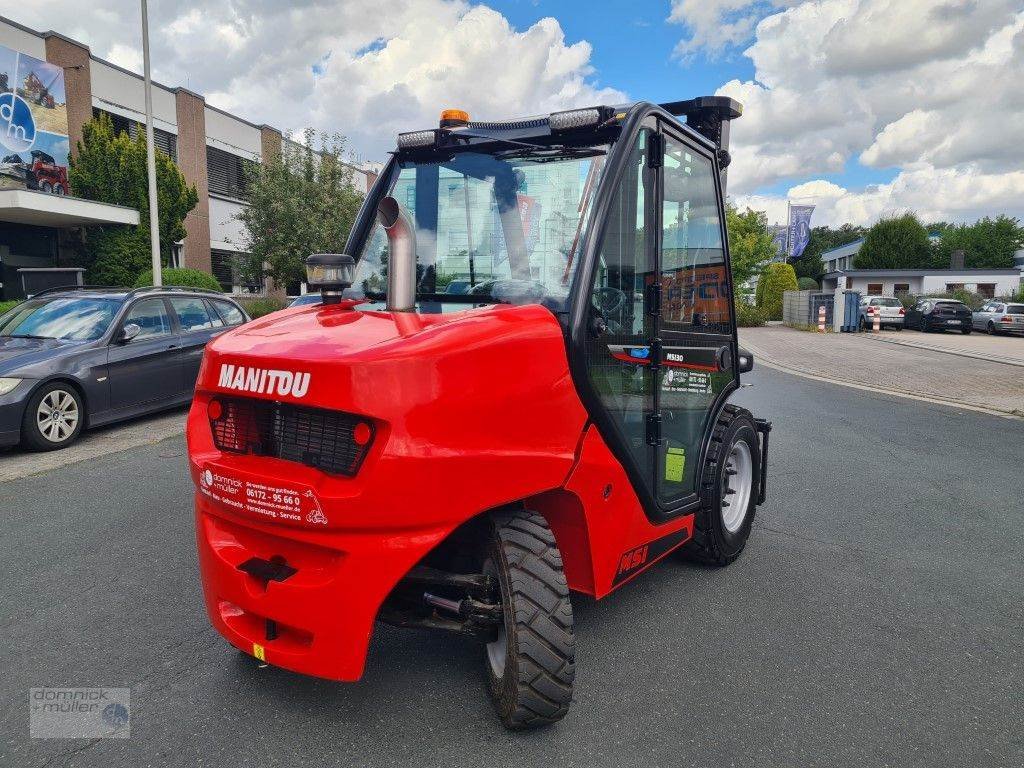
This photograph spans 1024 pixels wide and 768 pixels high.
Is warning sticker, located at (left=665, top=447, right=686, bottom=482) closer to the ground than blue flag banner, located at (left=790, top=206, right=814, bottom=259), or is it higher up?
closer to the ground

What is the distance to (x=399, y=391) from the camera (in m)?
2.13

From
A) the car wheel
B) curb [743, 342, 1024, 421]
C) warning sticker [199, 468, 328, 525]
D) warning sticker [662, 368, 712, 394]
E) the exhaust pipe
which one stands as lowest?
curb [743, 342, 1024, 421]

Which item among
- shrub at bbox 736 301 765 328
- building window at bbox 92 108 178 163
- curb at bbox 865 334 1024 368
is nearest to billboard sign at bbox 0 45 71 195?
building window at bbox 92 108 178 163

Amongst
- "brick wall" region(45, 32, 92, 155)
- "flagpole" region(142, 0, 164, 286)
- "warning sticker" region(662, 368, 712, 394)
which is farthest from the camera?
"brick wall" region(45, 32, 92, 155)

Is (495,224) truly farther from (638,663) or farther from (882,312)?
(882,312)

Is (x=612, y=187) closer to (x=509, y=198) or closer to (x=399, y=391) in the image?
(x=509, y=198)

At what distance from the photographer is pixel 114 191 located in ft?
75.5

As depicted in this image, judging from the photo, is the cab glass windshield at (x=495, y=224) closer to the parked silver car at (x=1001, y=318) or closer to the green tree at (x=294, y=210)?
the green tree at (x=294, y=210)

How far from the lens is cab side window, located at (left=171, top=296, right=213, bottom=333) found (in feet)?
29.7

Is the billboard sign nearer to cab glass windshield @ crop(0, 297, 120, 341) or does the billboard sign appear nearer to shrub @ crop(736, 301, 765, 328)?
cab glass windshield @ crop(0, 297, 120, 341)

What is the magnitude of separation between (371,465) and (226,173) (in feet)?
112

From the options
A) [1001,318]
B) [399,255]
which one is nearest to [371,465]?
[399,255]

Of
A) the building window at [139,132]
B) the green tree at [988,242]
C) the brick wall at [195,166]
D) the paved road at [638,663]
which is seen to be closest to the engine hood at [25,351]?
the paved road at [638,663]

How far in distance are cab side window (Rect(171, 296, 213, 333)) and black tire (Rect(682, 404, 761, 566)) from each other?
7.38 metres
